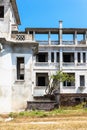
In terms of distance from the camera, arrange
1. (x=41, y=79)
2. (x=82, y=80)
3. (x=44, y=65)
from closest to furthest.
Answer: (x=44, y=65), (x=82, y=80), (x=41, y=79)

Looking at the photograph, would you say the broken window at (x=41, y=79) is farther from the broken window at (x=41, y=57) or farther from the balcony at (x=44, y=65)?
the broken window at (x=41, y=57)

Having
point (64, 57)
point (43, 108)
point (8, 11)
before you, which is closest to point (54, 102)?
point (43, 108)

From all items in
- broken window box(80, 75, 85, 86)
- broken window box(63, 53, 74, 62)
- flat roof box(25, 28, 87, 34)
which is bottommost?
broken window box(80, 75, 85, 86)

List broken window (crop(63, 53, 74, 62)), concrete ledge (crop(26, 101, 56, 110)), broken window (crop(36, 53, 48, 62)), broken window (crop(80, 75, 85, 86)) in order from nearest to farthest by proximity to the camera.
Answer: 1. concrete ledge (crop(26, 101, 56, 110))
2. broken window (crop(80, 75, 85, 86))
3. broken window (crop(36, 53, 48, 62))
4. broken window (crop(63, 53, 74, 62))

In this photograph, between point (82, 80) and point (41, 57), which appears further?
point (41, 57)

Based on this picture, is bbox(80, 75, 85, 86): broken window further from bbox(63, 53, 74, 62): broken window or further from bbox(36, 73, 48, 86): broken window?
bbox(36, 73, 48, 86): broken window

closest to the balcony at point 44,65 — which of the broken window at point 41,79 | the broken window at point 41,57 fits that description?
the broken window at point 41,79

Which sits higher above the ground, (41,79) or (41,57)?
(41,57)

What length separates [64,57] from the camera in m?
56.3

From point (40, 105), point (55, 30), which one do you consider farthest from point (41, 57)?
point (40, 105)

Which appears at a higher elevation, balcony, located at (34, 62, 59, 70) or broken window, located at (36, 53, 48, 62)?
broken window, located at (36, 53, 48, 62)

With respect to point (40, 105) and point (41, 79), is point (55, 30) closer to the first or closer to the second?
point (41, 79)

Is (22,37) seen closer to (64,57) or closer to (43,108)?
(43,108)


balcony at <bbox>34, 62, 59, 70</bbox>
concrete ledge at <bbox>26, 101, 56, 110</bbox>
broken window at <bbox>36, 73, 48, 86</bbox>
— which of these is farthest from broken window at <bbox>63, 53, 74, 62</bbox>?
concrete ledge at <bbox>26, 101, 56, 110</bbox>
